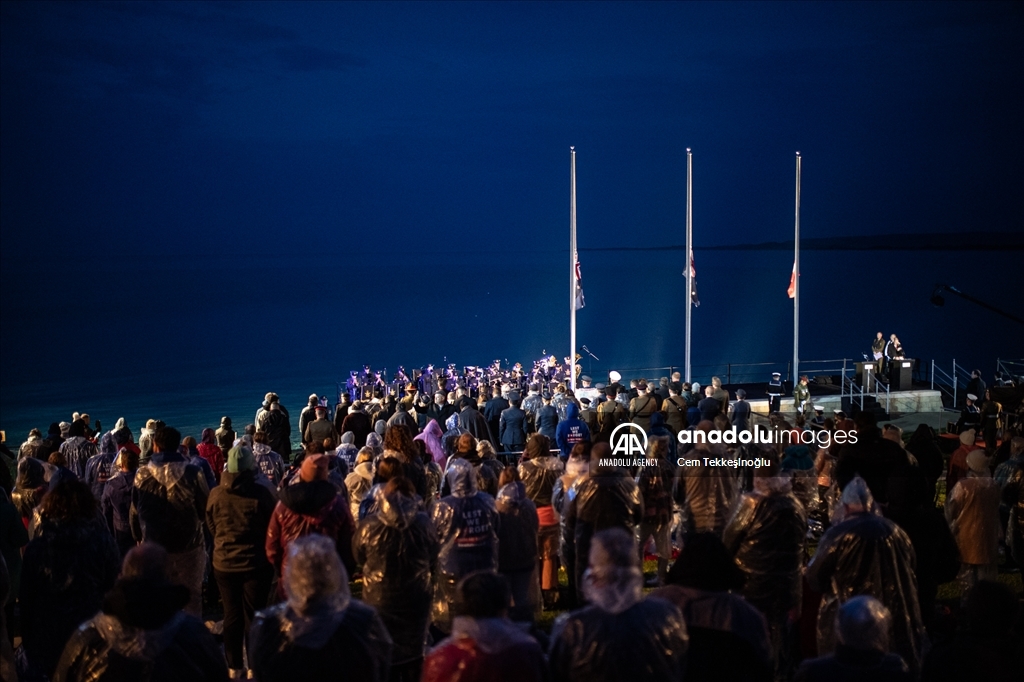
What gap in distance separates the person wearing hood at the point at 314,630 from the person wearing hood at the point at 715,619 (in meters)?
1.31

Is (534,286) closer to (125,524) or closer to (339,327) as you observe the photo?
(339,327)

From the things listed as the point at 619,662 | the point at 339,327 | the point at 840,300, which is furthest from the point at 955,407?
the point at 840,300

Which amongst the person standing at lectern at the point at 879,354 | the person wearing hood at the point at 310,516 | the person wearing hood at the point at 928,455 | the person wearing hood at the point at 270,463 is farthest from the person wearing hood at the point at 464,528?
the person standing at lectern at the point at 879,354

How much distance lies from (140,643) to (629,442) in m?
7.35

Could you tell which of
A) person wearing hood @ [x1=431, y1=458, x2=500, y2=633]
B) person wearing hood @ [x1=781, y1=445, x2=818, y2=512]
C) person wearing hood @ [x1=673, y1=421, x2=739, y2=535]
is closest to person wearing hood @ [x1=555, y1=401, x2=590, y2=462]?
person wearing hood @ [x1=673, y1=421, x2=739, y2=535]

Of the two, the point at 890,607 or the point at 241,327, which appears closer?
the point at 890,607

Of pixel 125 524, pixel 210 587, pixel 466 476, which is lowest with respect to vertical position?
pixel 210 587

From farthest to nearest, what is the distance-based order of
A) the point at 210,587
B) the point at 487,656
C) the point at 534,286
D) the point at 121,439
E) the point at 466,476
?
the point at 534,286 < the point at 121,439 < the point at 210,587 < the point at 466,476 < the point at 487,656

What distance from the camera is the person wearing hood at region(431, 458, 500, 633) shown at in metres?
6.28

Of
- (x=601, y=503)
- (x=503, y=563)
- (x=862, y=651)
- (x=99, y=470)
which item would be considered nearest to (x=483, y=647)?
(x=862, y=651)

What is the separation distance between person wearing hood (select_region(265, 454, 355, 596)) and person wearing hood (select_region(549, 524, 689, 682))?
8.21ft

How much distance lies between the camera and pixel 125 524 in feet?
25.1

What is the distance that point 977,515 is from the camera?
25.0 feet

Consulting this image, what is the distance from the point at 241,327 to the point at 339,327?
6681 mm
